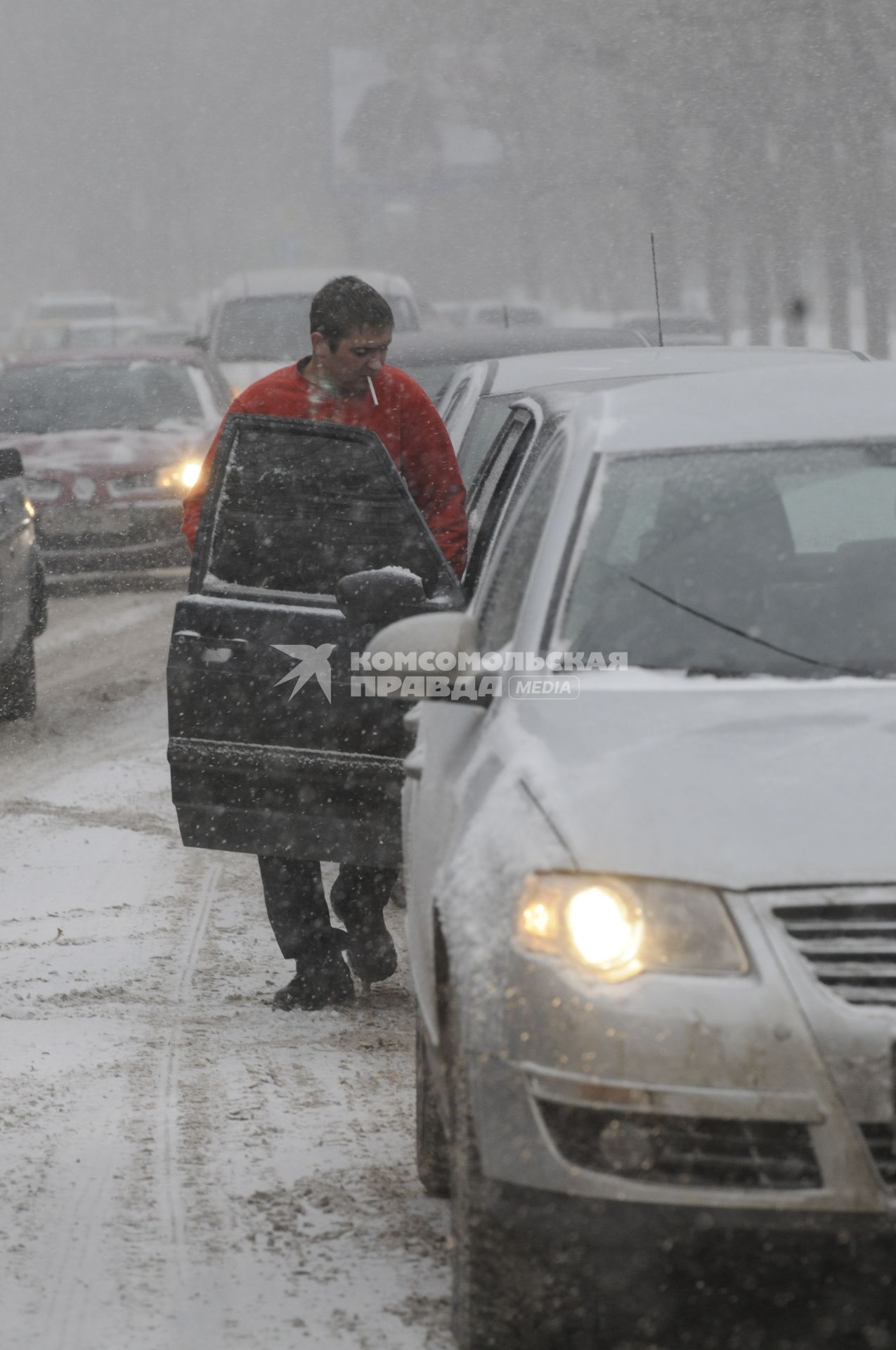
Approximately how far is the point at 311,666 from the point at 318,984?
0.98 m

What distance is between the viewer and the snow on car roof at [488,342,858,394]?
609 centimetres

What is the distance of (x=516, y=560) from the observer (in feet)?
14.6

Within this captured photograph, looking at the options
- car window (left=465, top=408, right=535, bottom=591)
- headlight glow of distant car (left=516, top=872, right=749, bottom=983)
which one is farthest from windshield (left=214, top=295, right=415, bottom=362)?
headlight glow of distant car (left=516, top=872, right=749, bottom=983)

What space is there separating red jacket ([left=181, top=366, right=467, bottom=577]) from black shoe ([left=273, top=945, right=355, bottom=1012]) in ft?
3.50

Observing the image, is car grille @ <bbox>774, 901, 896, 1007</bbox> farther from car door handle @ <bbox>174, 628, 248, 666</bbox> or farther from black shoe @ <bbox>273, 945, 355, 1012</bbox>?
black shoe @ <bbox>273, 945, 355, 1012</bbox>

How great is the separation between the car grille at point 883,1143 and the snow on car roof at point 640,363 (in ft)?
10.2

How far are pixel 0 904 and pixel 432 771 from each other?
352 centimetres

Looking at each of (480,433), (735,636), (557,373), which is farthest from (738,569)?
(480,433)

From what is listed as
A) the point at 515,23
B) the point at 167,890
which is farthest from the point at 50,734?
the point at 515,23

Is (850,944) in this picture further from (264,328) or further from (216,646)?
(264,328)

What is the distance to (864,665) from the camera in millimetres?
3961

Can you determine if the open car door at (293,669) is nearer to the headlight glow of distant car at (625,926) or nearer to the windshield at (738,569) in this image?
the windshield at (738,569)

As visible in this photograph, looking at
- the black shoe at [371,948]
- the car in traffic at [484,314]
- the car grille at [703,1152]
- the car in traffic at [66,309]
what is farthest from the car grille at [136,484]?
the car in traffic at [66,309]

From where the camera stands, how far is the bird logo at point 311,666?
543cm
